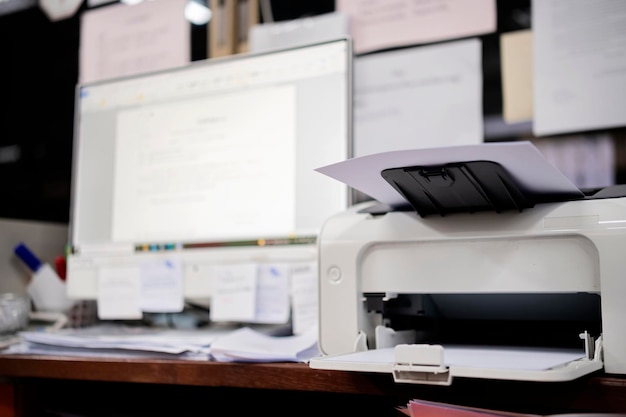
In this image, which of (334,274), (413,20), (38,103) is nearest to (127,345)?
(334,274)

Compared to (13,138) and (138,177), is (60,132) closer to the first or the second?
(13,138)

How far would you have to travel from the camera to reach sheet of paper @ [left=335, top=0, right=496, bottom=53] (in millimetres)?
1077

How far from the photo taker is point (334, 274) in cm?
69

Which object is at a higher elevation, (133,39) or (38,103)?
(133,39)

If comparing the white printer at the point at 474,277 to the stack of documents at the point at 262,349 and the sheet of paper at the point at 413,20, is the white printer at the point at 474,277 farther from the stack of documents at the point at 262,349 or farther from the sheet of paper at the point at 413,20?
the sheet of paper at the point at 413,20

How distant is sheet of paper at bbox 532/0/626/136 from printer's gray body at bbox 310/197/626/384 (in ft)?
1.23

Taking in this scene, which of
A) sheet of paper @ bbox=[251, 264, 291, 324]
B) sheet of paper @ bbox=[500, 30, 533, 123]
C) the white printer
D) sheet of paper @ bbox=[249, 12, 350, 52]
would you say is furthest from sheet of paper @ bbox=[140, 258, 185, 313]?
sheet of paper @ bbox=[500, 30, 533, 123]

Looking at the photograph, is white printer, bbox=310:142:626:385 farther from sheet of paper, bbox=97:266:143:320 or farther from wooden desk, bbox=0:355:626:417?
sheet of paper, bbox=97:266:143:320

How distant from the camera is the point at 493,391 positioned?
1.84 feet

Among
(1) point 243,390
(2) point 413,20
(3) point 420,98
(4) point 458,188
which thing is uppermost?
(2) point 413,20

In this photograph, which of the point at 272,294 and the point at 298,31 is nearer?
the point at 272,294

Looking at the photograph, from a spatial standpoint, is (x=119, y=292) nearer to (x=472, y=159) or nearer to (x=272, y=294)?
(x=272, y=294)

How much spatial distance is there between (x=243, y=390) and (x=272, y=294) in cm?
19

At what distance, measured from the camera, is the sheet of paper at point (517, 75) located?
1.03 m
